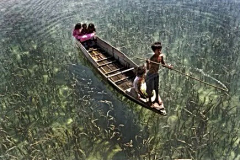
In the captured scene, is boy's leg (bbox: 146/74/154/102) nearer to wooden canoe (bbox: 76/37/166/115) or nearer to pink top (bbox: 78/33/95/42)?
wooden canoe (bbox: 76/37/166/115)

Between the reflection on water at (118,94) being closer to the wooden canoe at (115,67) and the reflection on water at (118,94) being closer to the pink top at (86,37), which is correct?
the wooden canoe at (115,67)

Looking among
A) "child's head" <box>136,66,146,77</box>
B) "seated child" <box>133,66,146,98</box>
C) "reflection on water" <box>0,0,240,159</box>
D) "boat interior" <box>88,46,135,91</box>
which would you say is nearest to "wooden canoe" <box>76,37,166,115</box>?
"boat interior" <box>88,46,135,91</box>

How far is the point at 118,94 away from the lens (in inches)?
461

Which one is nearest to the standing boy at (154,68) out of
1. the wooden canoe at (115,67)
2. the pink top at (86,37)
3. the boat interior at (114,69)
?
the wooden canoe at (115,67)

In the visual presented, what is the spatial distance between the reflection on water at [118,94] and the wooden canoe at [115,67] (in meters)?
0.48

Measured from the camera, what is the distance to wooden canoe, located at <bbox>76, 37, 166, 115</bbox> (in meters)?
10.5

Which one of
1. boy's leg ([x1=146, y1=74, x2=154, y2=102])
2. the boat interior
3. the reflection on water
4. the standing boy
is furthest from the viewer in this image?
the boat interior

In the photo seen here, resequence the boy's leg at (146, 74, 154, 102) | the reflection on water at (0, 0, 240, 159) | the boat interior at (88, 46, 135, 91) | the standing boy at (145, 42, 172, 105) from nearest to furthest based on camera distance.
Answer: the standing boy at (145, 42, 172, 105) → the reflection on water at (0, 0, 240, 159) → the boy's leg at (146, 74, 154, 102) → the boat interior at (88, 46, 135, 91)

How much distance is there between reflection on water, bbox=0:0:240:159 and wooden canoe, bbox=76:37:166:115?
483 millimetres

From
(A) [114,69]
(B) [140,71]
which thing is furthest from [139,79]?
(A) [114,69]

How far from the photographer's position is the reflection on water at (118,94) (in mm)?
9297

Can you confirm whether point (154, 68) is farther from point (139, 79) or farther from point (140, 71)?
point (139, 79)

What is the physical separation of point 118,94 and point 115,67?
2.13m

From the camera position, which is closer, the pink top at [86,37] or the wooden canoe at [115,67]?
the wooden canoe at [115,67]
